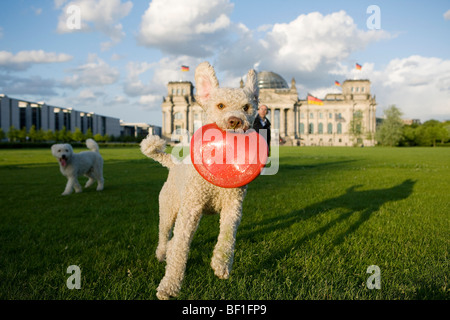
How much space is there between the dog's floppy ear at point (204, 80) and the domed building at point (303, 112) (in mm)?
83445

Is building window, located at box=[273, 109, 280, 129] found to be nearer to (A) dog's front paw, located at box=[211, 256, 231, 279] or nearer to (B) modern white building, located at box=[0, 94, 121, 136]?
(B) modern white building, located at box=[0, 94, 121, 136]

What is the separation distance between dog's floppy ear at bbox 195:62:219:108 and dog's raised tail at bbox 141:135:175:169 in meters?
0.88

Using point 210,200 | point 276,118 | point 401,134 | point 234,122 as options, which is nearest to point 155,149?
point 210,200

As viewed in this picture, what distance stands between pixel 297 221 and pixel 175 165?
274cm

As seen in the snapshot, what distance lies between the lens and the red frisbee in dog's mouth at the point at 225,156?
2459mm

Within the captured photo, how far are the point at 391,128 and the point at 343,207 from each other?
7219 centimetres

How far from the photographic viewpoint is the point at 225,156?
2.49 meters

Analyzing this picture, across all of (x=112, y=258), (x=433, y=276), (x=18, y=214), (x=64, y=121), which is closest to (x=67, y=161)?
(x=18, y=214)

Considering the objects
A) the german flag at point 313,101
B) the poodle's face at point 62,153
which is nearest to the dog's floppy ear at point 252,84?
the poodle's face at point 62,153

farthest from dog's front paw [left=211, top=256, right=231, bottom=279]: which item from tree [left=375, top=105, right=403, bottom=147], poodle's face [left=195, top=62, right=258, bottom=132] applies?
tree [left=375, top=105, right=403, bottom=147]

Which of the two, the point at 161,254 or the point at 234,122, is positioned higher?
the point at 234,122

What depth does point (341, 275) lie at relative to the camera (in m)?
2.99

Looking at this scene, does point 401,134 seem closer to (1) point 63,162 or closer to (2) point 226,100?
(1) point 63,162
